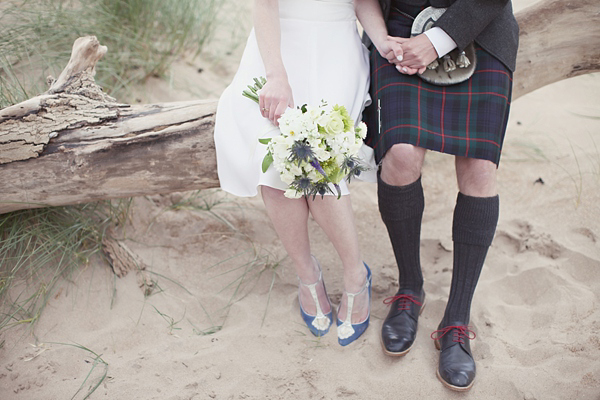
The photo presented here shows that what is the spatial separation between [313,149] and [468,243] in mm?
738

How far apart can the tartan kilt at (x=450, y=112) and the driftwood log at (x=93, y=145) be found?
26.7 inches

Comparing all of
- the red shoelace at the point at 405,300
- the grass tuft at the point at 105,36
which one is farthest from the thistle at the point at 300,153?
the grass tuft at the point at 105,36

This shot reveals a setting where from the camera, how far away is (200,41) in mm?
3781

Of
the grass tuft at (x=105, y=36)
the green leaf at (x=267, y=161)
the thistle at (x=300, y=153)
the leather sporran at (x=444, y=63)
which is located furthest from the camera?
the grass tuft at (x=105, y=36)

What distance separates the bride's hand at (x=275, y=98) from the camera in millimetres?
1888

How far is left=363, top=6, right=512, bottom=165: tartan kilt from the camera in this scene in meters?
1.93

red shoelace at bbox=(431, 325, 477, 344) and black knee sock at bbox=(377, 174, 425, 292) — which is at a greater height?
black knee sock at bbox=(377, 174, 425, 292)

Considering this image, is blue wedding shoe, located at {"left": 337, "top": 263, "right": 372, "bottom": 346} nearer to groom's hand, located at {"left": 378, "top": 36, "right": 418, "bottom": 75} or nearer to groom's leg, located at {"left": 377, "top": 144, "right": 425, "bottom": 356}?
groom's leg, located at {"left": 377, "top": 144, "right": 425, "bottom": 356}

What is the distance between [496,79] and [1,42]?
2.43 metres

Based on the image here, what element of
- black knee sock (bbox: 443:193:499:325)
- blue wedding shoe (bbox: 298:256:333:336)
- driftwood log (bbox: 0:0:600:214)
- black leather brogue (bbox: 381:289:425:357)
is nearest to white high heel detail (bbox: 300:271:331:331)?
blue wedding shoe (bbox: 298:256:333:336)

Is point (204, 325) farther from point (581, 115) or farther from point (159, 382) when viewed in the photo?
point (581, 115)

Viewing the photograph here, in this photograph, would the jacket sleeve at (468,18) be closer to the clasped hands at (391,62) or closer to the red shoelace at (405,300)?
the clasped hands at (391,62)

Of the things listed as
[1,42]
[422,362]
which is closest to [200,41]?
[1,42]

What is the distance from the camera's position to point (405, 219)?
2061 mm
